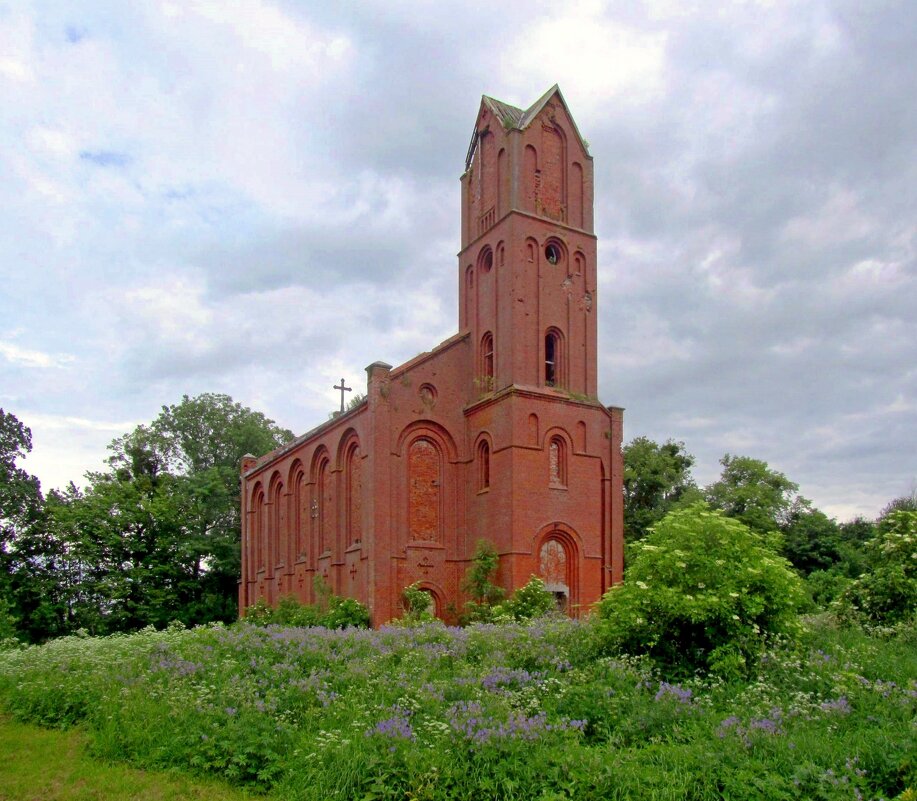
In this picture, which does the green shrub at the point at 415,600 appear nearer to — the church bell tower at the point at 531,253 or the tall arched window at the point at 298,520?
the church bell tower at the point at 531,253

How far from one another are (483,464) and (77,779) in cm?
2027

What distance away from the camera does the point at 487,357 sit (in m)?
31.4

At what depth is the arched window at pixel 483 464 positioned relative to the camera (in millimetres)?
30172

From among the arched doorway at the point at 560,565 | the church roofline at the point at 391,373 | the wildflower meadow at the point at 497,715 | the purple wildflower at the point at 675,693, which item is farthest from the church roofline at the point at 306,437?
the purple wildflower at the point at 675,693

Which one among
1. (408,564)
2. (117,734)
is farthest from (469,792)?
(408,564)

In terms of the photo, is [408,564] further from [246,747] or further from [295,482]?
[246,747]

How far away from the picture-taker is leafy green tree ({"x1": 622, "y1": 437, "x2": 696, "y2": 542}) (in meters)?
47.4

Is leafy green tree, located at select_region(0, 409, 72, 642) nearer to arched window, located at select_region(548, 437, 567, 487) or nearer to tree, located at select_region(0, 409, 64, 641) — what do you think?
tree, located at select_region(0, 409, 64, 641)

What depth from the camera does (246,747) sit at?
1079 centimetres

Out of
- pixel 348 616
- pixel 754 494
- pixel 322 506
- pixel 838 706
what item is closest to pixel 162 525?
pixel 322 506

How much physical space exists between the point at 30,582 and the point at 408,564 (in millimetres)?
22572

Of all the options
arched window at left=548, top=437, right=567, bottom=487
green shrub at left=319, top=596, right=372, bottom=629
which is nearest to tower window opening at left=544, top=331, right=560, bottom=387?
arched window at left=548, top=437, right=567, bottom=487

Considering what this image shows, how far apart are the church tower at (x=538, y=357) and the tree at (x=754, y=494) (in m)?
17.0

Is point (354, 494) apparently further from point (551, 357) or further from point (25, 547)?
point (25, 547)
